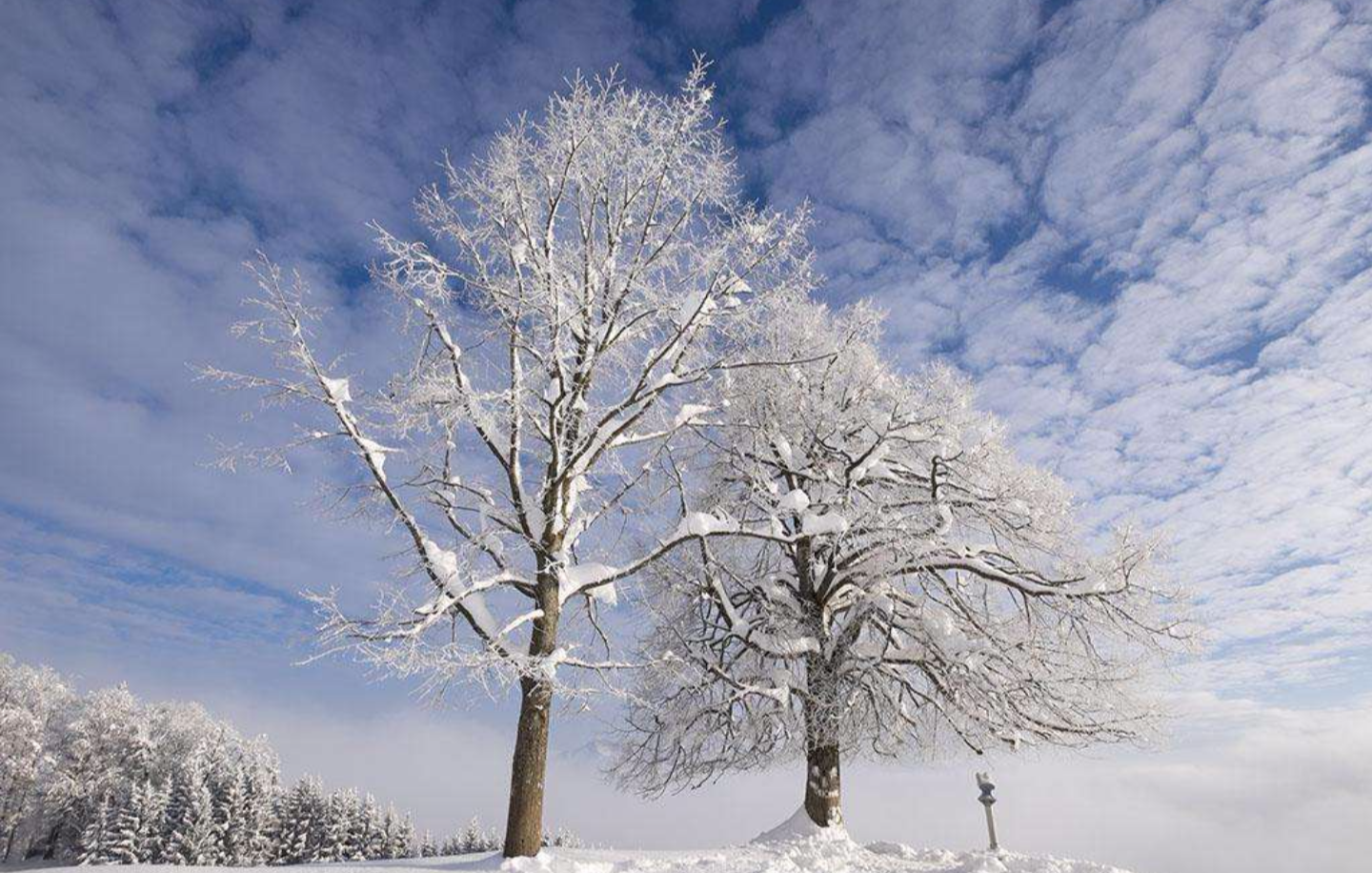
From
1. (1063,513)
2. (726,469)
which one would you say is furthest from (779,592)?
(1063,513)

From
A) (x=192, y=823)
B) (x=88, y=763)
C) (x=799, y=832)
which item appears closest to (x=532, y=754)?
(x=799, y=832)

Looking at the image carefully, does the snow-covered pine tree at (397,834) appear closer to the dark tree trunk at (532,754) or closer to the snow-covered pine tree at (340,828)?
the snow-covered pine tree at (340,828)

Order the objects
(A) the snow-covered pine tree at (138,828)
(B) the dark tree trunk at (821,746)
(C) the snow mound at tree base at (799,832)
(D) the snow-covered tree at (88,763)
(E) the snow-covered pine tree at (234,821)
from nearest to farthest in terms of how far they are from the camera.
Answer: (C) the snow mound at tree base at (799,832), (B) the dark tree trunk at (821,746), (A) the snow-covered pine tree at (138,828), (E) the snow-covered pine tree at (234,821), (D) the snow-covered tree at (88,763)

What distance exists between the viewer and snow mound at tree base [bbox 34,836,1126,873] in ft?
26.3

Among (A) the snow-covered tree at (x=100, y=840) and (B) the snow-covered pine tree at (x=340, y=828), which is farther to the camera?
(B) the snow-covered pine tree at (x=340, y=828)

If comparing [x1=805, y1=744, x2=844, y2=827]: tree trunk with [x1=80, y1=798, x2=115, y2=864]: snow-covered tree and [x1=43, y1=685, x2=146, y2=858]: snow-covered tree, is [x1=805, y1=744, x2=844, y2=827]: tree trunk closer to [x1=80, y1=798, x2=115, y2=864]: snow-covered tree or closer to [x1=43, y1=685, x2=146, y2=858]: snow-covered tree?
[x1=80, y1=798, x2=115, y2=864]: snow-covered tree

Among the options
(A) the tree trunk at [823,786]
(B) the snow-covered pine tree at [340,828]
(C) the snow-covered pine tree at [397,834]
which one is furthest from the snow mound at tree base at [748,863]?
(C) the snow-covered pine tree at [397,834]

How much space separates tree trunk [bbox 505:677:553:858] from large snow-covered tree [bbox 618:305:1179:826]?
412 cm

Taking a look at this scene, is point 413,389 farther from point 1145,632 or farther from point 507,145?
point 1145,632

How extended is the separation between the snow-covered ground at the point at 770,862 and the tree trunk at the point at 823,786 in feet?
1.09

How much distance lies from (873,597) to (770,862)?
5037 millimetres

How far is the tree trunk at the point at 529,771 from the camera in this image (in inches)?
333

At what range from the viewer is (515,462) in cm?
1003

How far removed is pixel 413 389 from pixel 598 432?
2.41 meters
